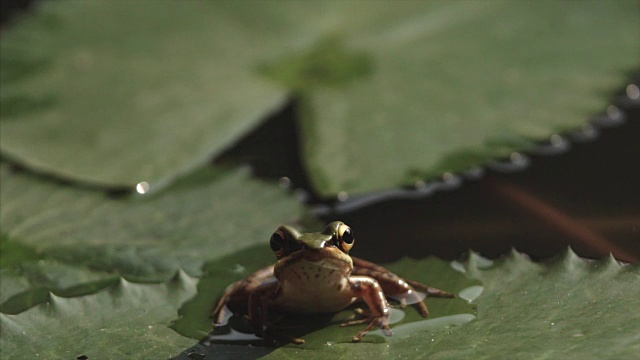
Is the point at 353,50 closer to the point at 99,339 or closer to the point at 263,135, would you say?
the point at 263,135

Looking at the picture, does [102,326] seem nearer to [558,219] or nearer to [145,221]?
[145,221]

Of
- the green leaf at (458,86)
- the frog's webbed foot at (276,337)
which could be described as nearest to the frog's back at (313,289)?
the frog's webbed foot at (276,337)

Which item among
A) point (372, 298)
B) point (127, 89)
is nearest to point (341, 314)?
point (372, 298)

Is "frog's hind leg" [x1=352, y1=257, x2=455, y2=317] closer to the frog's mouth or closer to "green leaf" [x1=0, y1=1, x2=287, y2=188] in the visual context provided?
the frog's mouth

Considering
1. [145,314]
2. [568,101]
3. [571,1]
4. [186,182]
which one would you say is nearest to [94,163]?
[186,182]

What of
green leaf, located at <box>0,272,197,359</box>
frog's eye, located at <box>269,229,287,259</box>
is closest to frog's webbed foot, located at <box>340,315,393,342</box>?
frog's eye, located at <box>269,229,287,259</box>

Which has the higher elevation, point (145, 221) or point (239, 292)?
point (145, 221)

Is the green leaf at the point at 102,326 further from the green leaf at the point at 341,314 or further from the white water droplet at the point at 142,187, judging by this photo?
the white water droplet at the point at 142,187
